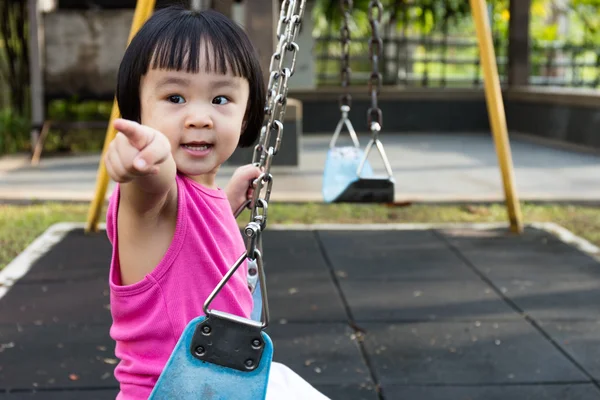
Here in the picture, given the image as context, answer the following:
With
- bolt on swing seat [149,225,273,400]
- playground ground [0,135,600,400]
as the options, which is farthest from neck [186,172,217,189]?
playground ground [0,135,600,400]

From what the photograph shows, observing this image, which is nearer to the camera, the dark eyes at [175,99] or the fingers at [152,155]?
the fingers at [152,155]

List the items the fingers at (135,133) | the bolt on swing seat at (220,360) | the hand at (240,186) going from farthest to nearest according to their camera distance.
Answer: the hand at (240,186) → the bolt on swing seat at (220,360) → the fingers at (135,133)

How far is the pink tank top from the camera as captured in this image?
1616 millimetres

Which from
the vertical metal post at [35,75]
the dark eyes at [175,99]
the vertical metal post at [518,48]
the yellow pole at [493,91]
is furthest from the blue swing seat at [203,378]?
the vertical metal post at [518,48]

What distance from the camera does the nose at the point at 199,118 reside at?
158 cm

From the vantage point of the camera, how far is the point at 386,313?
143 inches

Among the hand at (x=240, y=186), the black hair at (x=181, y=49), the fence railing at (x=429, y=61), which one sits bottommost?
the fence railing at (x=429, y=61)

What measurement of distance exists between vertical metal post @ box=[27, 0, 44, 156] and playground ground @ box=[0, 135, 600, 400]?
8.74 feet

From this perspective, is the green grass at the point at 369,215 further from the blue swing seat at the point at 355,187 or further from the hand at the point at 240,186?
the hand at the point at 240,186

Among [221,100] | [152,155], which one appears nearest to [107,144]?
[221,100]

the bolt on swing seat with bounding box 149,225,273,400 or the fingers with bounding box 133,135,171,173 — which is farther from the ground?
the fingers with bounding box 133,135,171,173

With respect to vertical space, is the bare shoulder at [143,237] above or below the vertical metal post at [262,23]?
below

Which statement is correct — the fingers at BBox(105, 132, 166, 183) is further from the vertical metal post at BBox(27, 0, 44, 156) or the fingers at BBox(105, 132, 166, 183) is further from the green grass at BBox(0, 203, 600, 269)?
the vertical metal post at BBox(27, 0, 44, 156)

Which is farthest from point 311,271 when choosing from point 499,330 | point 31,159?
point 31,159
